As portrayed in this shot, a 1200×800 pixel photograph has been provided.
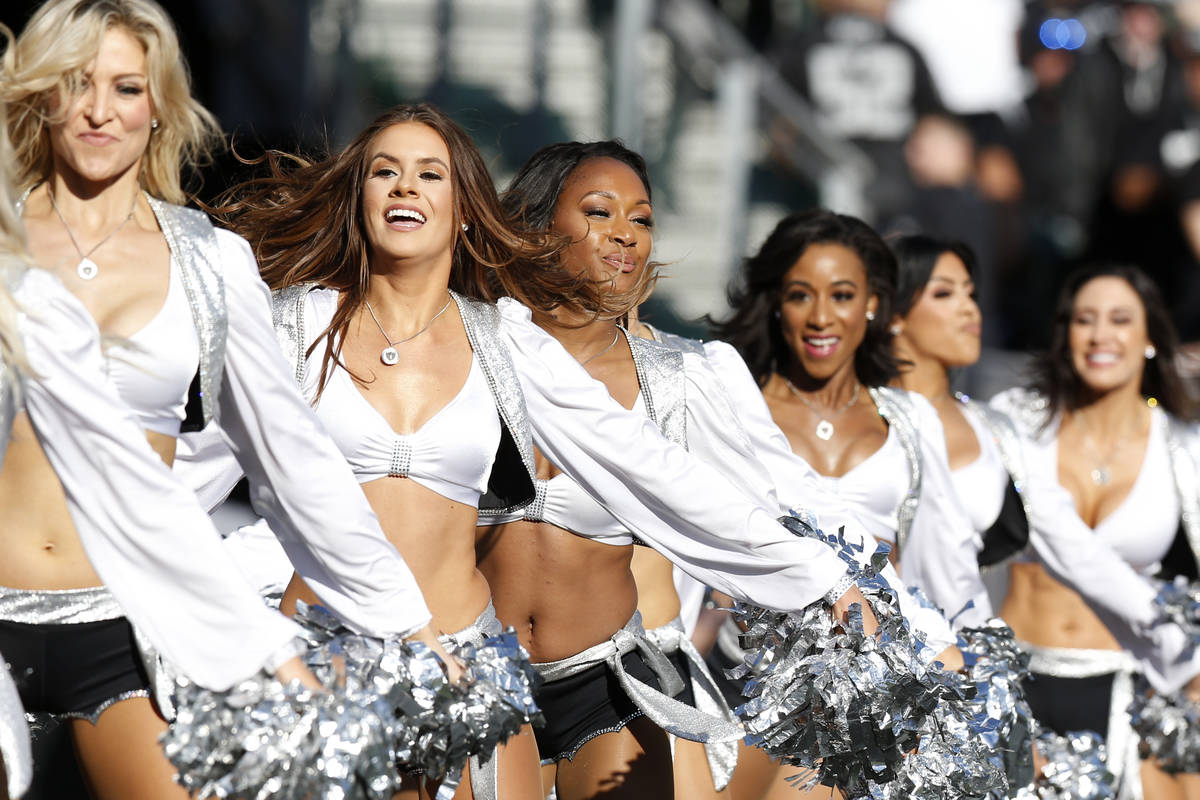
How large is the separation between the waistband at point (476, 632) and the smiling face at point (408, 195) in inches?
32.1

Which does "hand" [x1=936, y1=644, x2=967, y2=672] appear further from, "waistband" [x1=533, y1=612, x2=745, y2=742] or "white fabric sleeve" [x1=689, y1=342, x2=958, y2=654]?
"waistband" [x1=533, y1=612, x2=745, y2=742]

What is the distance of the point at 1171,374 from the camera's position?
6508mm

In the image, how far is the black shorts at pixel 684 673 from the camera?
4598mm

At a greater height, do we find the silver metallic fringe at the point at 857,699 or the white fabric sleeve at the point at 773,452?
the white fabric sleeve at the point at 773,452

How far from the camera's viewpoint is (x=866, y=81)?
966cm

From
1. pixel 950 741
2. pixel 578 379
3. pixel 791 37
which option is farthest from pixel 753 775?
pixel 791 37

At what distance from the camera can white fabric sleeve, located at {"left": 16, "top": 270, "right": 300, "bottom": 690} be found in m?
3.23

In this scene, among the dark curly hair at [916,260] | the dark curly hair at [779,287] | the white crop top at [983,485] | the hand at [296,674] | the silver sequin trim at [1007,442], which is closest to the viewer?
the hand at [296,674]

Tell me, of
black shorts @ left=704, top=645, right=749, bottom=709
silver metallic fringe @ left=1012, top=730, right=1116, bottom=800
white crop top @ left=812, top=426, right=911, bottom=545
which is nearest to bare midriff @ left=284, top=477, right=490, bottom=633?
black shorts @ left=704, top=645, right=749, bottom=709

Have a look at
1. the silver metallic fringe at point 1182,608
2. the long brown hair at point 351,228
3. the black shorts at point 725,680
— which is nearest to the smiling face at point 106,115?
the long brown hair at point 351,228

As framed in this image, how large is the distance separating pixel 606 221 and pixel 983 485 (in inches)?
70.5

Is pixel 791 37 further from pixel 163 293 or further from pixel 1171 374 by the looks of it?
pixel 163 293

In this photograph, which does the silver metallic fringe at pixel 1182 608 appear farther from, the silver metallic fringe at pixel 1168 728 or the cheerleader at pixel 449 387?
the cheerleader at pixel 449 387

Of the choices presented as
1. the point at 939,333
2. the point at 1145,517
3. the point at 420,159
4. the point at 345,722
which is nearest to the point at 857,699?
the point at 345,722
